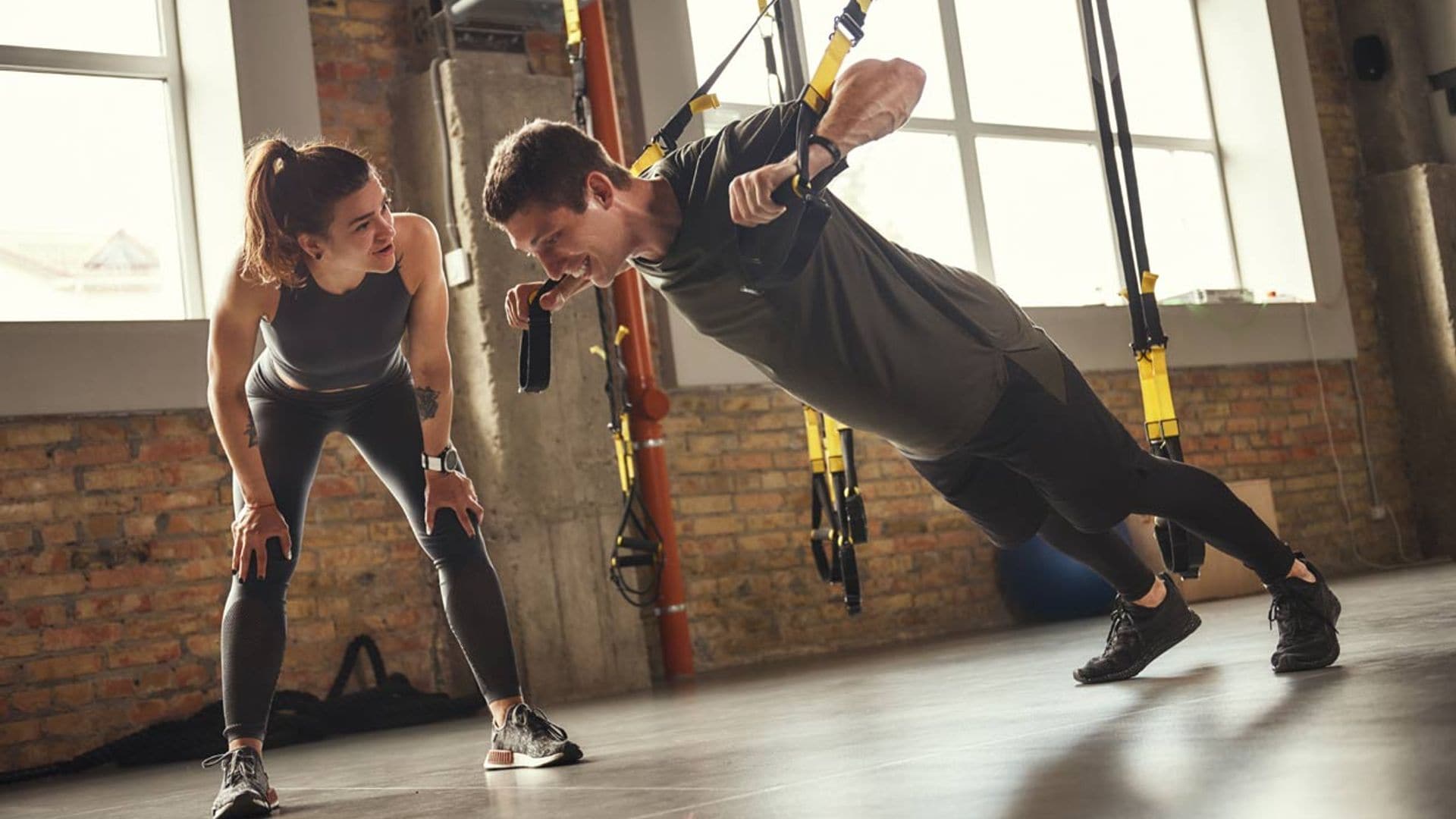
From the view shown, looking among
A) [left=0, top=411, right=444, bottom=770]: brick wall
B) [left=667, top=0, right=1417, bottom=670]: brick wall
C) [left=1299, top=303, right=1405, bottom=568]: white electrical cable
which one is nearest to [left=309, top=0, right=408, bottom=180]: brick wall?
[left=0, top=411, right=444, bottom=770]: brick wall

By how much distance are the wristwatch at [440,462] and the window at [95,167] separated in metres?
2.76

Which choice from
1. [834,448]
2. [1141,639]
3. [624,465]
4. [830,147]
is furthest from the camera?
[624,465]

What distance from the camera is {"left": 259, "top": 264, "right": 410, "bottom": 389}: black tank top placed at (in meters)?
2.84

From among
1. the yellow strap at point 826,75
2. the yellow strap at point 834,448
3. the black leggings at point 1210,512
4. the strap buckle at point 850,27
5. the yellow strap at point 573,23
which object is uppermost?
the yellow strap at point 573,23

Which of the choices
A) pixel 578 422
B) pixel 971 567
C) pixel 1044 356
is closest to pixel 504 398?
Answer: pixel 578 422

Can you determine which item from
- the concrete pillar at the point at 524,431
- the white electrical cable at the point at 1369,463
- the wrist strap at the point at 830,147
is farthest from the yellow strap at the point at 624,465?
the white electrical cable at the point at 1369,463

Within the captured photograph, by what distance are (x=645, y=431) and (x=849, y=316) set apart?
11.4 ft

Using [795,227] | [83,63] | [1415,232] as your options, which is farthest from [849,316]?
[1415,232]

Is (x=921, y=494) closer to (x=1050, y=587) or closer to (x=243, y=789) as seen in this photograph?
(x=1050, y=587)

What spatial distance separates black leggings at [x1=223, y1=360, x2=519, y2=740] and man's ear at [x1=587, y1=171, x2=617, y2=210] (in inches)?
32.6

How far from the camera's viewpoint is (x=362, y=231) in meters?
2.79

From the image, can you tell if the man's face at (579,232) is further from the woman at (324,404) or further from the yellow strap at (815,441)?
the yellow strap at (815,441)

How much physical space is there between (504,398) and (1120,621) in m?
2.84

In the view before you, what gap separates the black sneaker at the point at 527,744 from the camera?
9.50 ft
